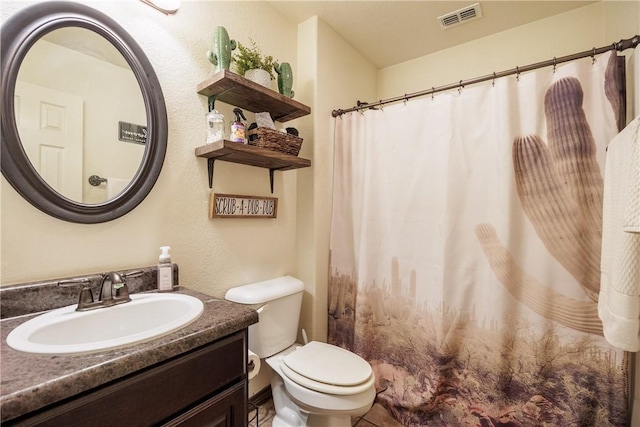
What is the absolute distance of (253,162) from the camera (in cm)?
148

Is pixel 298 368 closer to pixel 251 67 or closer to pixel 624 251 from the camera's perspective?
pixel 624 251

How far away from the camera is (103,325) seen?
2.86ft

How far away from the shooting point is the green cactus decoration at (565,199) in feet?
3.83

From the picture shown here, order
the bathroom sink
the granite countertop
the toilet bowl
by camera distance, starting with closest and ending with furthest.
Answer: the granite countertop < the bathroom sink < the toilet bowl

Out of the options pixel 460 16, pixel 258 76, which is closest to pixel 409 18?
pixel 460 16

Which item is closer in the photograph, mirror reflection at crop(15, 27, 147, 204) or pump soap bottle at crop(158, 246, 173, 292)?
mirror reflection at crop(15, 27, 147, 204)

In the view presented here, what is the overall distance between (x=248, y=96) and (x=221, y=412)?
131 centimetres

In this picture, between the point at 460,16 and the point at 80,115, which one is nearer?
the point at 80,115

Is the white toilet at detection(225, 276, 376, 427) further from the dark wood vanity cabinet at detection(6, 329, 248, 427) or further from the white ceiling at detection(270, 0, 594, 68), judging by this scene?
the white ceiling at detection(270, 0, 594, 68)

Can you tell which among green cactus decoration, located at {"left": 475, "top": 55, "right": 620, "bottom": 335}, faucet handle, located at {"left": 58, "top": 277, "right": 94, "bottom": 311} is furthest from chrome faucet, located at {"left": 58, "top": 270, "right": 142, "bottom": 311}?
green cactus decoration, located at {"left": 475, "top": 55, "right": 620, "bottom": 335}

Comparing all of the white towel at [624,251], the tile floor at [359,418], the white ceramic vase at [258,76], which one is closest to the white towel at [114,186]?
the white ceramic vase at [258,76]

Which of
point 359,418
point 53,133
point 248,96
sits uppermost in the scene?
point 248,96

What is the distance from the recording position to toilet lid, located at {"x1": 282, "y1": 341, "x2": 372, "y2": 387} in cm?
116

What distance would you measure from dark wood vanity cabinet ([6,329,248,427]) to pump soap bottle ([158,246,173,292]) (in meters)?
0.43
